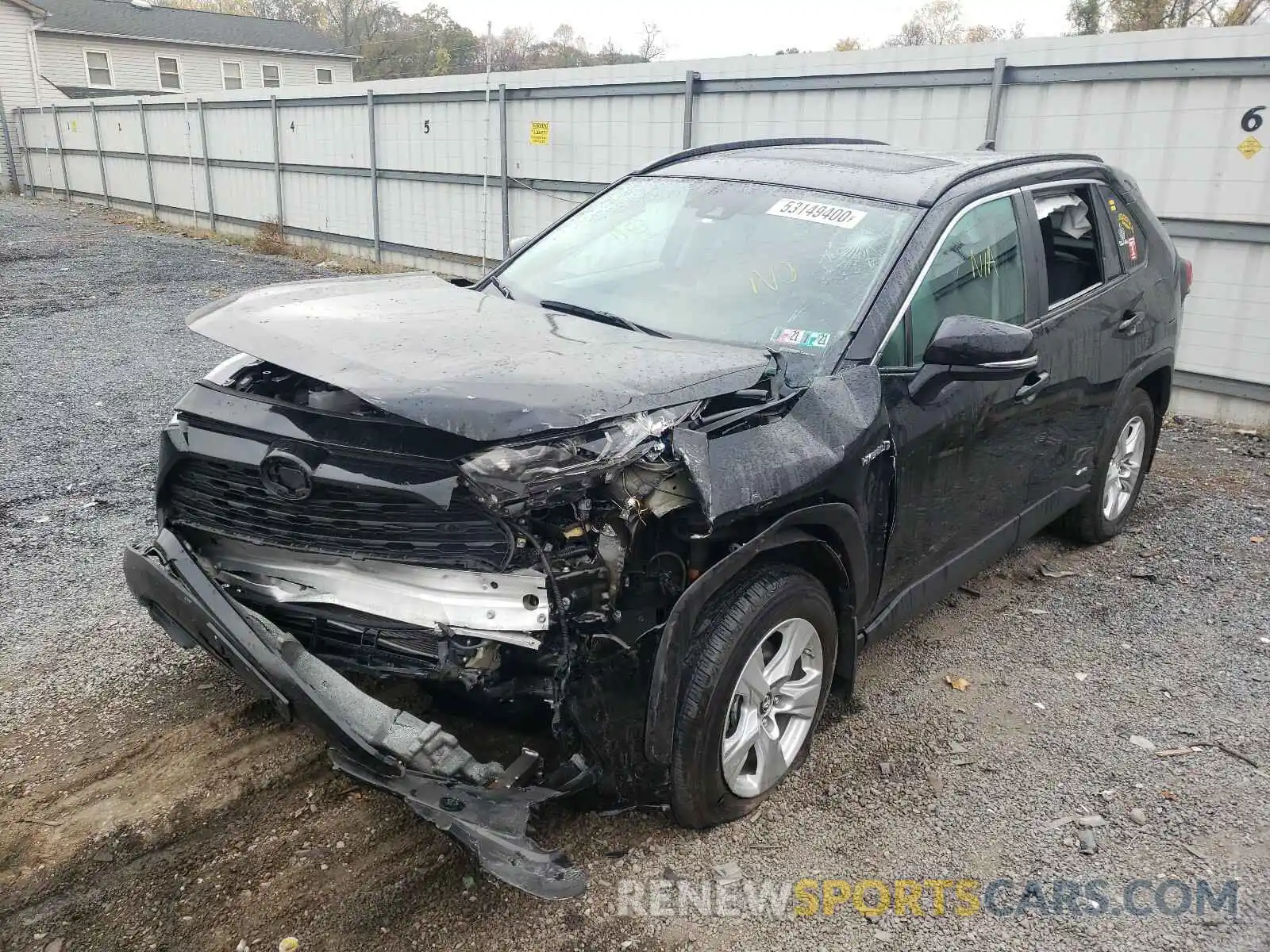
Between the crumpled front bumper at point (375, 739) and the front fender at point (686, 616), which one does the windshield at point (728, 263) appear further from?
the crumpled front bumper at point (375, 739)

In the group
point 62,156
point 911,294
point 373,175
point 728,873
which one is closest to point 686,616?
point 728,873

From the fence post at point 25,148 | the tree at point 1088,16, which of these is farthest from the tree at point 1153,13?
the fence post at point 25,148

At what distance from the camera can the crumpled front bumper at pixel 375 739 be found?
222cm

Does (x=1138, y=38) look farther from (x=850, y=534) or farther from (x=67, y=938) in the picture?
(x=67, y=938)

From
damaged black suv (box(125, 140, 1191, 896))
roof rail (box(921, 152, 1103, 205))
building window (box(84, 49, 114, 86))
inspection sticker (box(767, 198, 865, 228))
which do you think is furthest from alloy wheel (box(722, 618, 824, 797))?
building window (box(84, 49, 114, 86))

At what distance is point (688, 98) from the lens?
9852 millimetres

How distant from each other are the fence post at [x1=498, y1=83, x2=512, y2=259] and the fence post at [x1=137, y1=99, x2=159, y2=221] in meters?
12.9

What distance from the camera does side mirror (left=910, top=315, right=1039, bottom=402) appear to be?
298 centimetres

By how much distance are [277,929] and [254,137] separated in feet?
57.4

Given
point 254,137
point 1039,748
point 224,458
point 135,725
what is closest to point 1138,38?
point 1039,748

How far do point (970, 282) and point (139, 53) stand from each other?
125ft

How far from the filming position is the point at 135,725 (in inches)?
128

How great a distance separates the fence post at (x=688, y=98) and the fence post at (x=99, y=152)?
19.5 metres

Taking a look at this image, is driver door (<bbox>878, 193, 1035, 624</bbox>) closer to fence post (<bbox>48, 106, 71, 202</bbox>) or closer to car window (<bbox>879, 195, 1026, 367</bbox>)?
car window (<bbox>879, 195, 1026, 367</bbox>)
